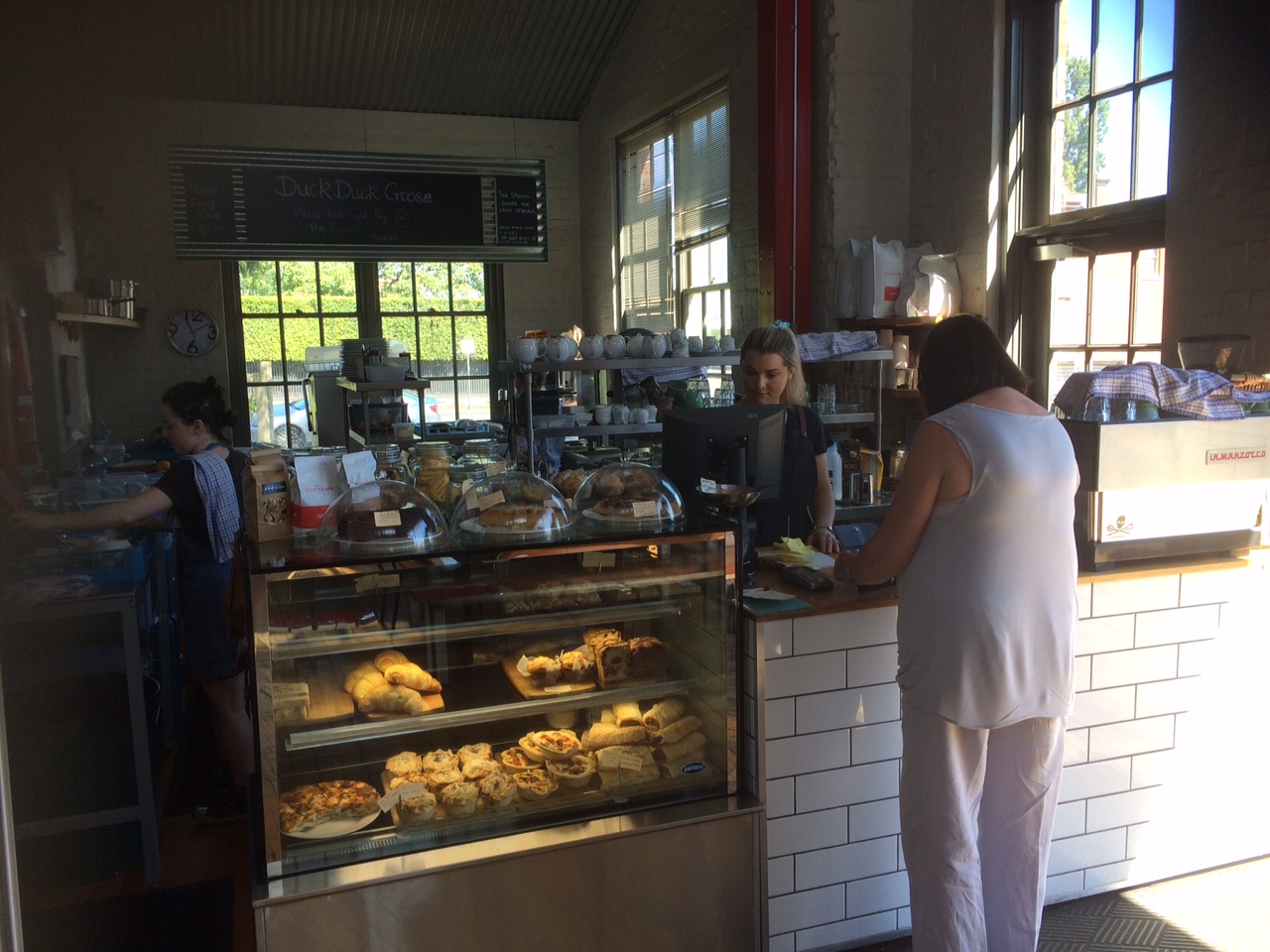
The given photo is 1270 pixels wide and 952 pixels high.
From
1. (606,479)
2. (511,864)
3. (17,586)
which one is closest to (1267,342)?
(606,479)

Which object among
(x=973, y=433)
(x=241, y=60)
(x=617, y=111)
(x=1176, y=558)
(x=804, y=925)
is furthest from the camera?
(x=617, y=111)

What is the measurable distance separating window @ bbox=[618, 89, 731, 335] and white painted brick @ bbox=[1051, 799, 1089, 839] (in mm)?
4815

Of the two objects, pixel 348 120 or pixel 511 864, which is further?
pixel 348 120

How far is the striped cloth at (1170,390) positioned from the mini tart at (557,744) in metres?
1.58

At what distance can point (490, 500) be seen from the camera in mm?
2273

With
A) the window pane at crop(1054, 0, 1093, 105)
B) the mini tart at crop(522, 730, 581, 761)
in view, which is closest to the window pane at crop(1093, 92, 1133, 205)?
the window pane at crop(1054, 0, 1093, 105)

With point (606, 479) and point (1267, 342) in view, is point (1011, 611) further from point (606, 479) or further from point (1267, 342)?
point (1267, 342)

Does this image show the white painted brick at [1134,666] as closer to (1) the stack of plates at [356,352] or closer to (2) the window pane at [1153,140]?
(2) the window pane at [1153,140]

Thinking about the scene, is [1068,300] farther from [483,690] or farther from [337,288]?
[337,288]

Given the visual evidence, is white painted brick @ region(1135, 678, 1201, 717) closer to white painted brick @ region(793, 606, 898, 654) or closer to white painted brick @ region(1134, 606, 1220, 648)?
white painted brick @ region(1134, 606, 1220, 648)

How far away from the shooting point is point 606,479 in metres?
2.45

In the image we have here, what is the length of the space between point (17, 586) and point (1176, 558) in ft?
10.4

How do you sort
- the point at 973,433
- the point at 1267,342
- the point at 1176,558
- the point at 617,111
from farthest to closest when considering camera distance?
the point at 617,111
the point at 1267,342
the point at 1176,558
the point at 973,433

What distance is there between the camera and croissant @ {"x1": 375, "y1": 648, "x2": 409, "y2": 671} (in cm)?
219
